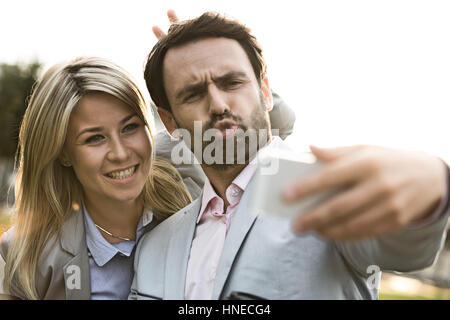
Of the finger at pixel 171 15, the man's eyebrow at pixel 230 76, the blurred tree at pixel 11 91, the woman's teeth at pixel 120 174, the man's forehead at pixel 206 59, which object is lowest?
the woman's teeth at pixel 120 174

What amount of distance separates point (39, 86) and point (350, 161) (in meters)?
2.25

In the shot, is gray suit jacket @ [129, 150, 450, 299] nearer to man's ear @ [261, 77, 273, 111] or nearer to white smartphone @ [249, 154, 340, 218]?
white smartphone @ [249, 154, 340, 218]

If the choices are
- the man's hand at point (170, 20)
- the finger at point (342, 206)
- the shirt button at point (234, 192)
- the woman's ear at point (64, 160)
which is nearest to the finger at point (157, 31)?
the man's hand at point (170, 20)

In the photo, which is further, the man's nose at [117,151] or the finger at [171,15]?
the finger at [171,15]

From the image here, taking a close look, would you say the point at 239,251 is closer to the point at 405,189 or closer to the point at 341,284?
the point at 341,284

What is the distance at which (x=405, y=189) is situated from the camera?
1.00 metres

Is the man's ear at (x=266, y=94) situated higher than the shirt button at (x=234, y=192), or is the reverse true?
the man's ear at (x=266, y=94)

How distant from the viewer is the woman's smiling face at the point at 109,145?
8.03ft

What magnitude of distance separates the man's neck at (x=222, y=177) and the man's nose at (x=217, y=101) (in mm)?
307

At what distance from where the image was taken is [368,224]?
971 millimetres

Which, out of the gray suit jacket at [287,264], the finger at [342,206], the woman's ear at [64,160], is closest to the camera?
the finger at [342,206]

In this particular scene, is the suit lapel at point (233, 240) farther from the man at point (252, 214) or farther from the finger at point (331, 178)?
the finger at point (331, 178)

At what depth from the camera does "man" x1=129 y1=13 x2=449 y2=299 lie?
3.22 ft

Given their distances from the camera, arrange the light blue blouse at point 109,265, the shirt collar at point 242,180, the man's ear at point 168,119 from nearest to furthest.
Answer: the shirt collar at point 242,180 → the light blue blouse at point 109,265 → the man's ear at point 168,119
